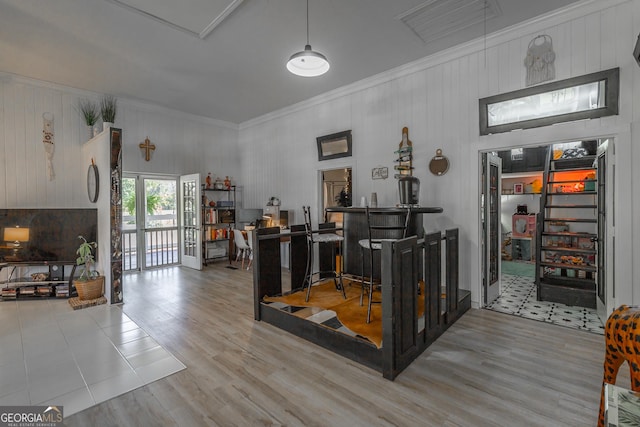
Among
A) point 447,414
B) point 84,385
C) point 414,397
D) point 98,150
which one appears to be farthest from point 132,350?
point 98,150

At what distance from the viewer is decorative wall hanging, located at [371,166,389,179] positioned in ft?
15.4

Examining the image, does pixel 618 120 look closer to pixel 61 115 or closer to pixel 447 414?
pixel 447 414

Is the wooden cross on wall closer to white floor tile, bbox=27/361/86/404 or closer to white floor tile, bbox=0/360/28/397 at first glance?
white floor tile, bbox=0/360/28/397

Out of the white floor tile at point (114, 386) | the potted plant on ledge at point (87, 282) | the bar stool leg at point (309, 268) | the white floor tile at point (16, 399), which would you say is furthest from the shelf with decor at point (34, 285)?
the bar stool leg at point (309, 268)

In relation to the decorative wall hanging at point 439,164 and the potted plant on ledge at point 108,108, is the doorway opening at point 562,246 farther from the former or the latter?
the potted plant on ledge at point 108,108

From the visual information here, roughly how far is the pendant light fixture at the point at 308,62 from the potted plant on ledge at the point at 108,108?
12.8 ft

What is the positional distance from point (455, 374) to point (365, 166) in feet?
11.0

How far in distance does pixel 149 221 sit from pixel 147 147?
1554 mm

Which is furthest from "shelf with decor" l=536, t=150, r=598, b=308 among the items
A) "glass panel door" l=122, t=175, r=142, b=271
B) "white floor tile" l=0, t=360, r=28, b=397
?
"glass panel door" l=122, t=175, r=142, b=271

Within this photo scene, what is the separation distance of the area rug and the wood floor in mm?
326

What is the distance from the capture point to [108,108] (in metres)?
5.21

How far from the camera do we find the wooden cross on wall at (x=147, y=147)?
6.00 m

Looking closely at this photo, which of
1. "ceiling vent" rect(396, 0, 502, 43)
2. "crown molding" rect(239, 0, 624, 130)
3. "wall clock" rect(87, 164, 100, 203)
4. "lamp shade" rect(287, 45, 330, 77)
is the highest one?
"ceiling vent" rect(396, 0, 502, 43)

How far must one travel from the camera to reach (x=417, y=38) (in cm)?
367
